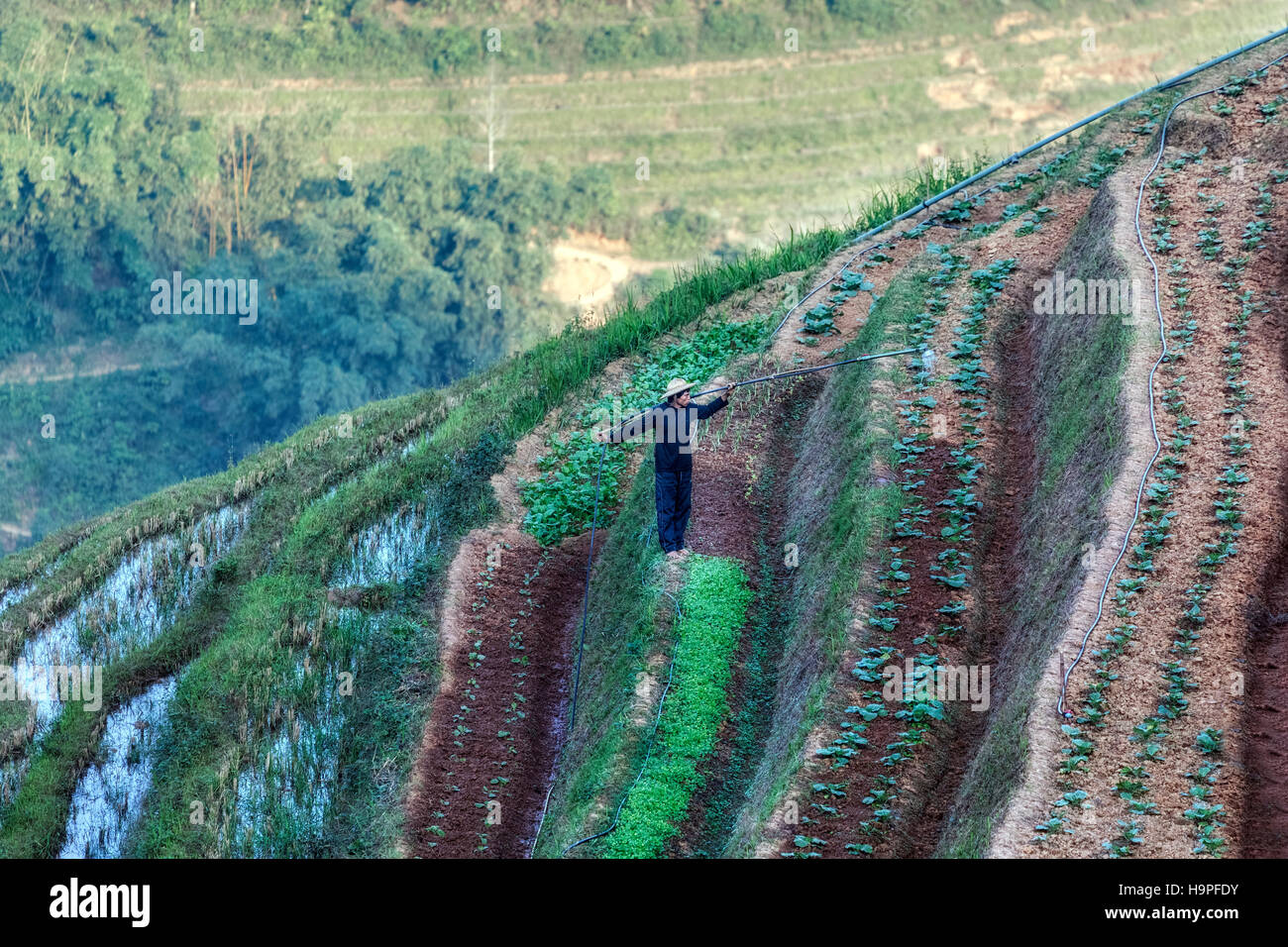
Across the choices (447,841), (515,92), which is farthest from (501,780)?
(515,92)

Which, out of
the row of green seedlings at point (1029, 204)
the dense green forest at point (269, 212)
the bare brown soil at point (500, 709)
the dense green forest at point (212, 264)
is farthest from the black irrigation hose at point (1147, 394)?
the dense green forest at point (269, 212)

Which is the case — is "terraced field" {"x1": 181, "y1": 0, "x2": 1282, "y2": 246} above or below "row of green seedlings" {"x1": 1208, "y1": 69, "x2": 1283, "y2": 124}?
above


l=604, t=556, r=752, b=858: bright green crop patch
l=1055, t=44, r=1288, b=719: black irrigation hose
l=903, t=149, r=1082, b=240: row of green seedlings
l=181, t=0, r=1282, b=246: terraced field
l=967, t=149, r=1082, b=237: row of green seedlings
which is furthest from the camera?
l=181, t=0, r=1282, b=246: terraced field

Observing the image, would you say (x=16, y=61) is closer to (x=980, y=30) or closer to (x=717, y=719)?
(x=980, y=30)

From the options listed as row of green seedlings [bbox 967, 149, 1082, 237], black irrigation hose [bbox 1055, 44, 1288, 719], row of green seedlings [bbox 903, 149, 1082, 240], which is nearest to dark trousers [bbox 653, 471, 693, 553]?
black irrigation hose [bbox 1055, 44, 1288, 719]

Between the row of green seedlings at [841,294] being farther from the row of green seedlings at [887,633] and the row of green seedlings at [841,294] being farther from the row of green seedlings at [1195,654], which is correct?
the row of green seedlings at [1195,654]

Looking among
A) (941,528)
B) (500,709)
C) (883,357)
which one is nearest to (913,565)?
(941,528)

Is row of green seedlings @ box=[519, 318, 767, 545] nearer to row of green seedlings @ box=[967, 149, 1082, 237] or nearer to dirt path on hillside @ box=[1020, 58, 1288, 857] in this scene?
row of green seedlings @ box=[967, 149, 1082, 237]
